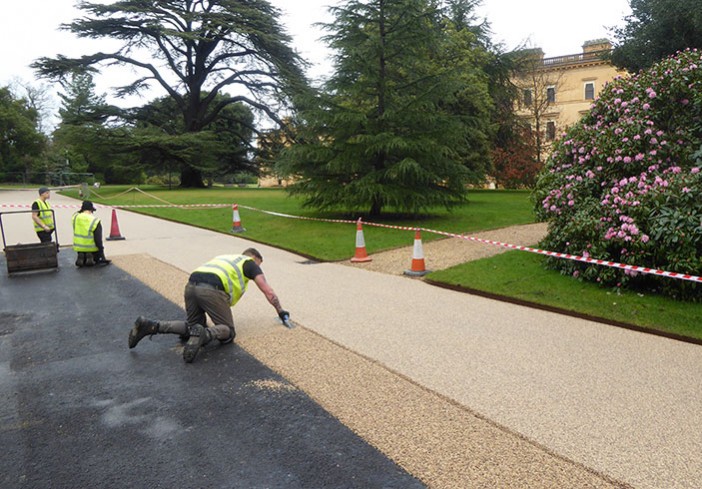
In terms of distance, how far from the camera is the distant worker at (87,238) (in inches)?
424

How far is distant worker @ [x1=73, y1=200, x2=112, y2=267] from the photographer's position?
1077 centimetres

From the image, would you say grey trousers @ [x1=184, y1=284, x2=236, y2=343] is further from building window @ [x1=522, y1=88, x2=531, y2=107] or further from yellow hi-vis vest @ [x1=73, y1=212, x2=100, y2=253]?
→ building window @ [x1=522, y1=88, x2=531, y2=107]

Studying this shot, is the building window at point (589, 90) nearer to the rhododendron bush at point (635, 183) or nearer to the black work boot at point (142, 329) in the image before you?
the rhododendron bush at point (635, 183)

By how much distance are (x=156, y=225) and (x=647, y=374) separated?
16591 millimetres

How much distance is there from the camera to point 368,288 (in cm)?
895

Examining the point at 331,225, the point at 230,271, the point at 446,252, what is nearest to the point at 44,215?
the point at 331,225

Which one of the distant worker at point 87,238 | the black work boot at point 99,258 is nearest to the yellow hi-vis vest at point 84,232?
the distant worker at point 87,238

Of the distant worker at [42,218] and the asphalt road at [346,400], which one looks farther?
the distant worker at [42,218]

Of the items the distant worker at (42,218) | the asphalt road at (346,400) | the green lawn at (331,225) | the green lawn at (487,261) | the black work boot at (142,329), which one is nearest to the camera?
the asphalt road at (346,400)

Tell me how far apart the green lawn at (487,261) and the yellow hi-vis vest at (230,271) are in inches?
162

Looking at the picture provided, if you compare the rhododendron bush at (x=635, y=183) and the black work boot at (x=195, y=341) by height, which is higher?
the rhododendron bush at (x=635, y=183)

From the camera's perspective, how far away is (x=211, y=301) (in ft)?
18.7

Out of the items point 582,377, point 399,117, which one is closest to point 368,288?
point 582,377

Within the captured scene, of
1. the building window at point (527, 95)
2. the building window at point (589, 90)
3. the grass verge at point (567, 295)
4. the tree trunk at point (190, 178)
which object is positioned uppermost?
the building window at point (589, 90)
